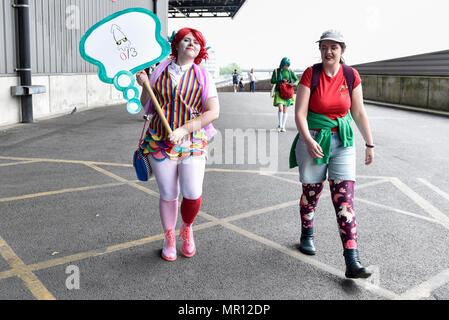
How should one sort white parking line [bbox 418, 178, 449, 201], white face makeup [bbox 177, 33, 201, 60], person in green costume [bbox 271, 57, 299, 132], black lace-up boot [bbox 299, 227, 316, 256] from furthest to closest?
person in green costume [bbox 271, 57, 299, 132] < white parking line [bbox 418, 178, 449, 201] < black lace-up boot [bbox 299, 227, 316, 256] < white face makeup [bbox 177, 33, 201, 60]

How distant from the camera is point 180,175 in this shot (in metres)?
3.42

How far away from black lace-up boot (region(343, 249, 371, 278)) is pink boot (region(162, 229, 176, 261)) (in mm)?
1275

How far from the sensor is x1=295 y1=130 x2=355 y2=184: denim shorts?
3420 mm

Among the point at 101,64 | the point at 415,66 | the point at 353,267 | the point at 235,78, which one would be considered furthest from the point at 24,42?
the point at 235,78

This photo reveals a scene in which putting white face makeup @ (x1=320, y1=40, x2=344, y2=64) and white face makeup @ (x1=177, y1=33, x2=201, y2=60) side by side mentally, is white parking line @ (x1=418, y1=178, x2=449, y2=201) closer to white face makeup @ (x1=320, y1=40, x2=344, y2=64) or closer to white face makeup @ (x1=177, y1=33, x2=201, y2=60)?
white face makeup @ (x1=320, y1=40, x2=344, y2=64)

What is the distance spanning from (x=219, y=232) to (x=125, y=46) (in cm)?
190

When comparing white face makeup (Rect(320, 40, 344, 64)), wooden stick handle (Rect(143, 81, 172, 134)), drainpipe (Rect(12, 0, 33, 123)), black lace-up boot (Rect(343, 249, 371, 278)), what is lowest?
black lace-up boot (Rect(343, 249, 371, 278))

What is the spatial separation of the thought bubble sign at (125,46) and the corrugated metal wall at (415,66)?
16.9 m

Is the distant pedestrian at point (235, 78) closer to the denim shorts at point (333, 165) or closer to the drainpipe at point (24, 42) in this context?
the drainpipe at point (24, 42)

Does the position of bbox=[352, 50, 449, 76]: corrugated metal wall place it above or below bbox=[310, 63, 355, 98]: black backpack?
above

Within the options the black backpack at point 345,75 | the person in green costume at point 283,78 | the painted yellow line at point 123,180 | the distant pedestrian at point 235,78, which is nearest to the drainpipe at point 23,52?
the painted yellow line at point 123,180

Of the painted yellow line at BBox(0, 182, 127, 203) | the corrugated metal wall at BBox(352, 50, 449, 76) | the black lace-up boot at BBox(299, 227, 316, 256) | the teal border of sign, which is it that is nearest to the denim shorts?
the black lace-up boot at BBox(299, 227, 316, 256)

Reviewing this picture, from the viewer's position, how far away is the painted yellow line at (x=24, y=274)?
9.77 feet

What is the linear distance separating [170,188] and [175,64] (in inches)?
35.2
